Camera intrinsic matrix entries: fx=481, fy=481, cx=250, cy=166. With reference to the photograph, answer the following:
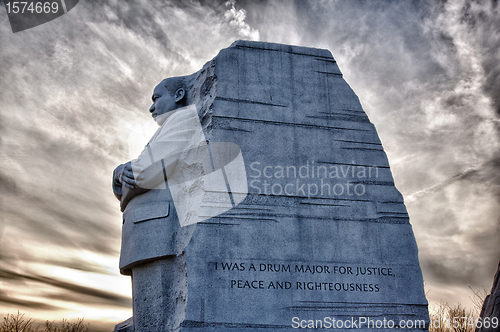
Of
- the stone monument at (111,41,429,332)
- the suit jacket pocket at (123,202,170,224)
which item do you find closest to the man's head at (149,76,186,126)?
the stone monument at (111,41,429,332)

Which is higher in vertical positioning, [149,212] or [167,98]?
[167,98]

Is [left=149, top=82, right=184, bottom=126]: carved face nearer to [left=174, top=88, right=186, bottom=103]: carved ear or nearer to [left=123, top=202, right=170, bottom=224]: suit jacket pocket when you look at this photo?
[left=174, top=88, right=186, bottom=103]: carved ear

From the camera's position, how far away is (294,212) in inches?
187

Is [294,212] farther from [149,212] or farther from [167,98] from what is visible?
[167,98]

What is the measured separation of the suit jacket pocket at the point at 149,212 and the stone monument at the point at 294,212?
225 mm

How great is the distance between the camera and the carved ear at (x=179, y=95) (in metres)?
5.75

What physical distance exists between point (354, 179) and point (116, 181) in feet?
8.68

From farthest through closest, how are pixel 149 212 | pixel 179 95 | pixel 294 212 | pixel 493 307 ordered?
pixel 179 95 → pixel 493 307 → pixel 149 212 → pixel 294 212

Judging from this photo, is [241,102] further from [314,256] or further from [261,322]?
[261,322]

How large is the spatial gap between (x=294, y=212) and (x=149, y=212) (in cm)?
148
